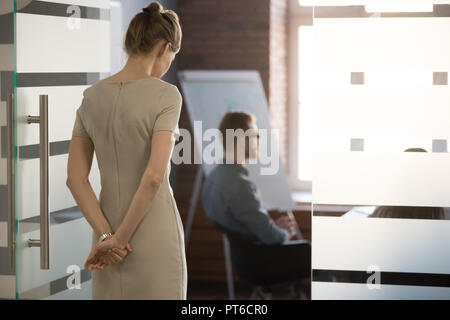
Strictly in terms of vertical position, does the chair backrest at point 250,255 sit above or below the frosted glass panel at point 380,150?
below

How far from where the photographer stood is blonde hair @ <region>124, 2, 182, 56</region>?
7.07 feet

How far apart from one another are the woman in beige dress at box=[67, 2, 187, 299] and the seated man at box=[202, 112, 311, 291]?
69.8 inches

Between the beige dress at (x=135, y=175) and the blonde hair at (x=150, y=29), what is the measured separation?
0.35ft

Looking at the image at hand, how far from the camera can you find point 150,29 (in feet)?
7.07

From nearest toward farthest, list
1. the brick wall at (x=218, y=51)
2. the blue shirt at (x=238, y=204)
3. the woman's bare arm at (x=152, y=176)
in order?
the woman's bare arm at (x=152, y=176) → the blue shirt at (x=238, y=204) → the brick wall at (x=218, y=51)

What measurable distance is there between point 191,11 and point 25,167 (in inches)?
138

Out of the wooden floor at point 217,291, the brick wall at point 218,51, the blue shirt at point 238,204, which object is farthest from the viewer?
the brick wall at point 218,51

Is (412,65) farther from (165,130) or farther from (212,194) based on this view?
(212,194)

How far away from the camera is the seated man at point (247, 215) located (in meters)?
4.01

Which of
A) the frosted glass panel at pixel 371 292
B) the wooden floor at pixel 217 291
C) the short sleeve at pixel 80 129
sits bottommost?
the wooden floor at pixel 217 291

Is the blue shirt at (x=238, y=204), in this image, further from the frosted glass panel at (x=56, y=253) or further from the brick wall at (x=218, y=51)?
the brick wall at (x=218, y=51)

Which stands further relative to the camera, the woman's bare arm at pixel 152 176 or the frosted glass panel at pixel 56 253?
the frosted glass panel at pixel 56 253

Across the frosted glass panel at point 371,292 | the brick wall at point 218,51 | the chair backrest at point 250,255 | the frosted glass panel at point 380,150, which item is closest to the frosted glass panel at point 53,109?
the frosted glass panel at point 380,150
